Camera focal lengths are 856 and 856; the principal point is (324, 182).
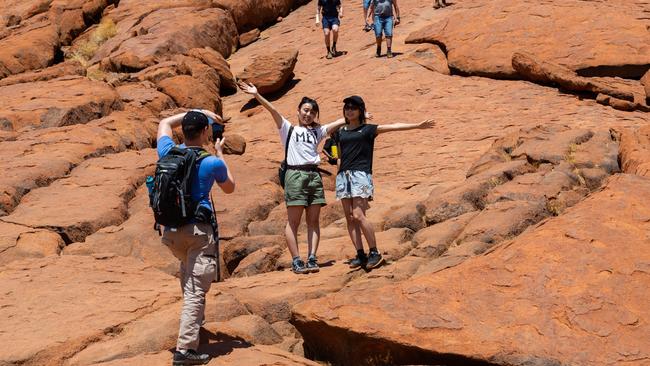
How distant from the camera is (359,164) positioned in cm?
814

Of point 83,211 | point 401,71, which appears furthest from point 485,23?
point 83,211

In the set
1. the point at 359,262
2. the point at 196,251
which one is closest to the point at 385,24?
the point at 359,262

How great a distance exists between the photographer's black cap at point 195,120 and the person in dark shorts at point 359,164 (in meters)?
2.19

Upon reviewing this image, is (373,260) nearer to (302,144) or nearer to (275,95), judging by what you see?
(302,144)

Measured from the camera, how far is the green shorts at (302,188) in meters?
8.41

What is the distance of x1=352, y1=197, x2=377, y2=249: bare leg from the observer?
318 inches

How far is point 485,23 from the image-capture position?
17969 mm

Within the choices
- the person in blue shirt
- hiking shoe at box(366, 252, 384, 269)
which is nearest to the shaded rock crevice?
the person in blue shirt

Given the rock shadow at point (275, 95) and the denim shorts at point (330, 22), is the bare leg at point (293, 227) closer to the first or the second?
the rock shadow at point (275, 95)

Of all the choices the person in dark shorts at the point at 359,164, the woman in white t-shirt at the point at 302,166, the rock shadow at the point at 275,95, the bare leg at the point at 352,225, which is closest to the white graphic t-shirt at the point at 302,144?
the woman in white t-shirt at the point at 302,166

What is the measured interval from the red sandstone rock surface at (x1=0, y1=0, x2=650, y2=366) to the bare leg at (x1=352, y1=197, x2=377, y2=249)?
0.35m

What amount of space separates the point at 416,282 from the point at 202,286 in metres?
1.84

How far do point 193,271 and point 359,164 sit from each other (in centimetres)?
260

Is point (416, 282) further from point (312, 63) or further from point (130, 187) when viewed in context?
A: point (312, 63)
